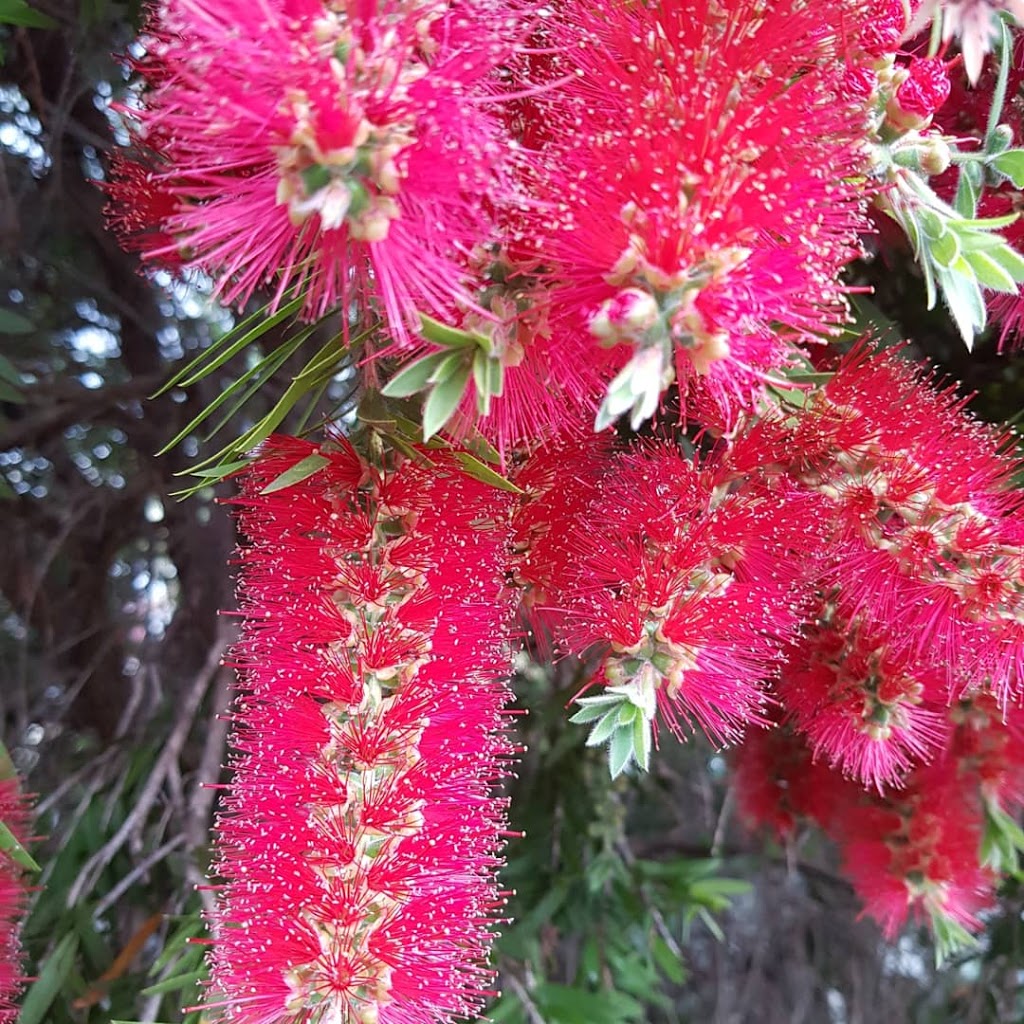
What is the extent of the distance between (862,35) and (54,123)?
3.37ft

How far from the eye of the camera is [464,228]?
1.61ft

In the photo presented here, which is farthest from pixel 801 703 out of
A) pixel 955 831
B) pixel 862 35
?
pixel 862 35

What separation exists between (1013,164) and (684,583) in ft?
1.31

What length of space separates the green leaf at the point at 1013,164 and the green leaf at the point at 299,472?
554 mm

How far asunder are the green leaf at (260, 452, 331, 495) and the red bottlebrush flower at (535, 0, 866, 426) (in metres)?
0.22

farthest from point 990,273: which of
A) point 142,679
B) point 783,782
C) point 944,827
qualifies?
point 142,679

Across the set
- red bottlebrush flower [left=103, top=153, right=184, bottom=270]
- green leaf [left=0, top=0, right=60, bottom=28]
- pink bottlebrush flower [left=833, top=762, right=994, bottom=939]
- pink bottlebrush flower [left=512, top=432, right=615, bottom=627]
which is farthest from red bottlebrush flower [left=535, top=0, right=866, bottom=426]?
pink bottlebrush flower [left=833, top=762, right=994, bottom=939]

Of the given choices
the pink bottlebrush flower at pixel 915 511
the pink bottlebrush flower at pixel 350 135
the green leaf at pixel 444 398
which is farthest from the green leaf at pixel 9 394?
the pink bottlebrush flower at pixel 915 511

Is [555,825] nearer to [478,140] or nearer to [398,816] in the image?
[398,816]

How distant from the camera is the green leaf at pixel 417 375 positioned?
502 mm

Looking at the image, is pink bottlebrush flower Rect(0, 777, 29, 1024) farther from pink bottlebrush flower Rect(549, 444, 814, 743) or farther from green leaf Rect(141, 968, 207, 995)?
pink bottlebrush flower Rect(549, 444, 814, 743)

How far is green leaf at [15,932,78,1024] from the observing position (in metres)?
0.93

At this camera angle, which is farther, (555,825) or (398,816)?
(555,825)

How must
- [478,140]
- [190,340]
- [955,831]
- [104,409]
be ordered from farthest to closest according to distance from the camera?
1. [190,340]
2. [104,409]
3. [955,831]
4. [478,140]
